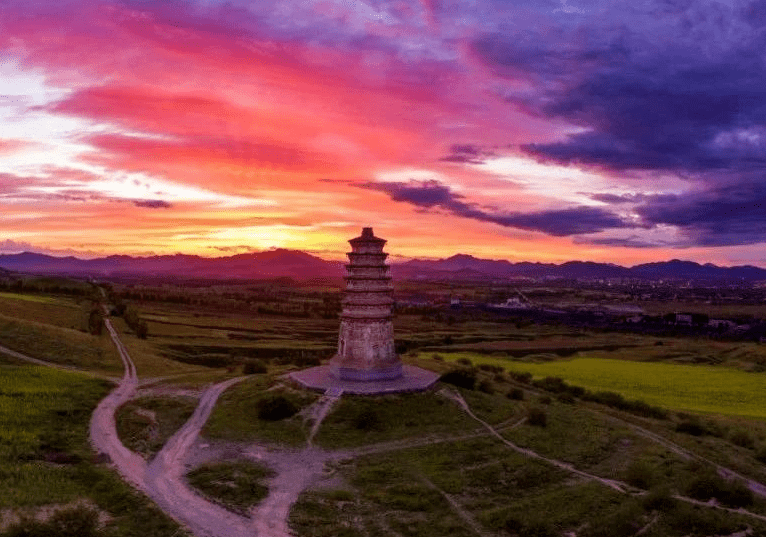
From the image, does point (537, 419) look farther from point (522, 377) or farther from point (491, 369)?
point (491, 369)

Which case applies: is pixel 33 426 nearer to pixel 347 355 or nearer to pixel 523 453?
pixel 347 355

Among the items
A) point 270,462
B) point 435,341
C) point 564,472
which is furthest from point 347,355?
point 435,341

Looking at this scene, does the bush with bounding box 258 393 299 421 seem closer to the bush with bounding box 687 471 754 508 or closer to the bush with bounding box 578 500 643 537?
the bush with bounding box 578 500 643 537

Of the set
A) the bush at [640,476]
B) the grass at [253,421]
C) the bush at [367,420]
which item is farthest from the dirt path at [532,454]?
the grass at [253,421]

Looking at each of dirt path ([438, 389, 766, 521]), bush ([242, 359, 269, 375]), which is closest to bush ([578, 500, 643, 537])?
dirt path ([438, 389, 766, 521])

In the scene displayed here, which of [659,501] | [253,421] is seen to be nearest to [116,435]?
[253,421]
